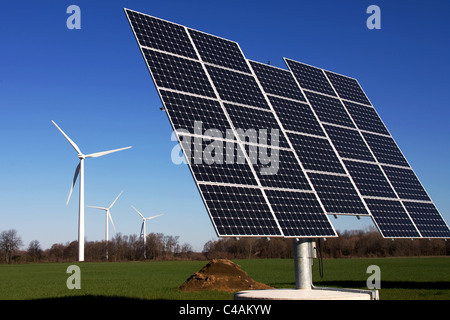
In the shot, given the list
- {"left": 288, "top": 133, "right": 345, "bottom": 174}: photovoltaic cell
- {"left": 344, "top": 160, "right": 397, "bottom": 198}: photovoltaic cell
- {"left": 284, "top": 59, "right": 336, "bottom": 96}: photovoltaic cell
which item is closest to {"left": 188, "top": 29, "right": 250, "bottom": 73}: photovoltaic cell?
{"left": 288, "top": 133, "right": 345, "bottom": 174}: photovoltaic cell

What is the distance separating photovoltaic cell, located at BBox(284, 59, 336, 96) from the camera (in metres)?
38.1

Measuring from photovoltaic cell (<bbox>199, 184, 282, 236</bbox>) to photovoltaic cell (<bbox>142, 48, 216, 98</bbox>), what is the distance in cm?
600

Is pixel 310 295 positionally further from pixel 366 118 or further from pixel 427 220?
pixel 366 118

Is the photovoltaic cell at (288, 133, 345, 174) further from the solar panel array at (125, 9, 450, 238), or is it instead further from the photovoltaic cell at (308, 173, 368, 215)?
the photovoltaic cell at (308, 173, 368, 215)

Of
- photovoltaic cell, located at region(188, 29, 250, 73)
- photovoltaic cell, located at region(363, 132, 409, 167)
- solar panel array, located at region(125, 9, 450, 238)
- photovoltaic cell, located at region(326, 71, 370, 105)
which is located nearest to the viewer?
solar panel array, located at region(125, 9, 450, 238)

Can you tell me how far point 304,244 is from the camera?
82.1 ft

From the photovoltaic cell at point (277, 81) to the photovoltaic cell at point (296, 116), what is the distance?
0.75 m

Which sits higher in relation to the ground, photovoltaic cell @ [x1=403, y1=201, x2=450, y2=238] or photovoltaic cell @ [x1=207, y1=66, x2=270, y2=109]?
photovoltaic cell @ [x1=207, y1=66, x2=270, y2=109]

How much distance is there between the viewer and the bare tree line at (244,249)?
15550 centimetres

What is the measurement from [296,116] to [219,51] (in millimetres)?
6325

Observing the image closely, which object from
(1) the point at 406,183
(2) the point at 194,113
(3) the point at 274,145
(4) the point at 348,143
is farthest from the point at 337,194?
(2) the point at 194,113

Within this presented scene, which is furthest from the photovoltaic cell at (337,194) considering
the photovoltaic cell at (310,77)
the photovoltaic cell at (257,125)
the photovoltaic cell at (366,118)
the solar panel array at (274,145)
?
the photovoltaic cell at (310,77)

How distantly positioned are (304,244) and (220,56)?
12.5 m
